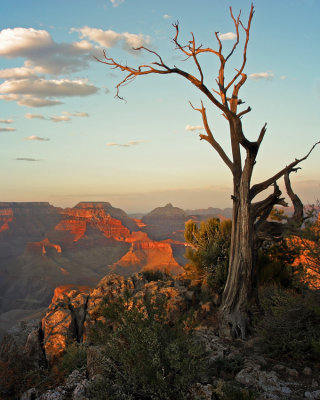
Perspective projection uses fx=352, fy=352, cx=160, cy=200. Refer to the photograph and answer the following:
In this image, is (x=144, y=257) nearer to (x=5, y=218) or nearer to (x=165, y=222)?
(x=165, y=222)

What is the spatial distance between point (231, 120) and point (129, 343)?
6863 millimetres

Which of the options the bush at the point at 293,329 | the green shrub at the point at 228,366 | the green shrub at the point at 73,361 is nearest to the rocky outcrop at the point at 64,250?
the green shrub at the point at 73,361

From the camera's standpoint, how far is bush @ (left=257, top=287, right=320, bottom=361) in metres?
7.16

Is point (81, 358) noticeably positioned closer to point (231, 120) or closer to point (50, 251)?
point (231, 120)

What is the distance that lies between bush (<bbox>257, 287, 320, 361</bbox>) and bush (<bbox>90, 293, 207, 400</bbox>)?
272 centimetres

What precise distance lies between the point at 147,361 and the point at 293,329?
406 cm

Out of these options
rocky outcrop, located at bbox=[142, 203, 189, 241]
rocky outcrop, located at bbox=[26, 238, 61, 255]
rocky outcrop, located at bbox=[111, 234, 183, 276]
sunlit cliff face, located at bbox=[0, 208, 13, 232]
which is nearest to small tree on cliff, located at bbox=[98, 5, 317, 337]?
rocky outcrop, located at bbox=[111, 234, 183, 276]

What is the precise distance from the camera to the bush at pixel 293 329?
7164 mm

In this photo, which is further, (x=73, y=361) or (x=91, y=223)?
(x=91, y=223)

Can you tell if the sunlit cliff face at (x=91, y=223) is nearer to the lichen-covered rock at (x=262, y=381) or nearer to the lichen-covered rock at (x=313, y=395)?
the lichen-covered rock at (x=262, y=381)

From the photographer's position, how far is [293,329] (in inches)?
296

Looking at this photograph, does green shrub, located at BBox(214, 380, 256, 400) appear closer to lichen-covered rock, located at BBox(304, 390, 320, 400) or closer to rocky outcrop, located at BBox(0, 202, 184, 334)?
lichen-covered rock, located at BBox(304, 390, 320, 400)

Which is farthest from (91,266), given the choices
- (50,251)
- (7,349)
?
(7,349)

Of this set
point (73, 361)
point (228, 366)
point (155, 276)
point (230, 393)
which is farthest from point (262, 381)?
point (155, 276)
